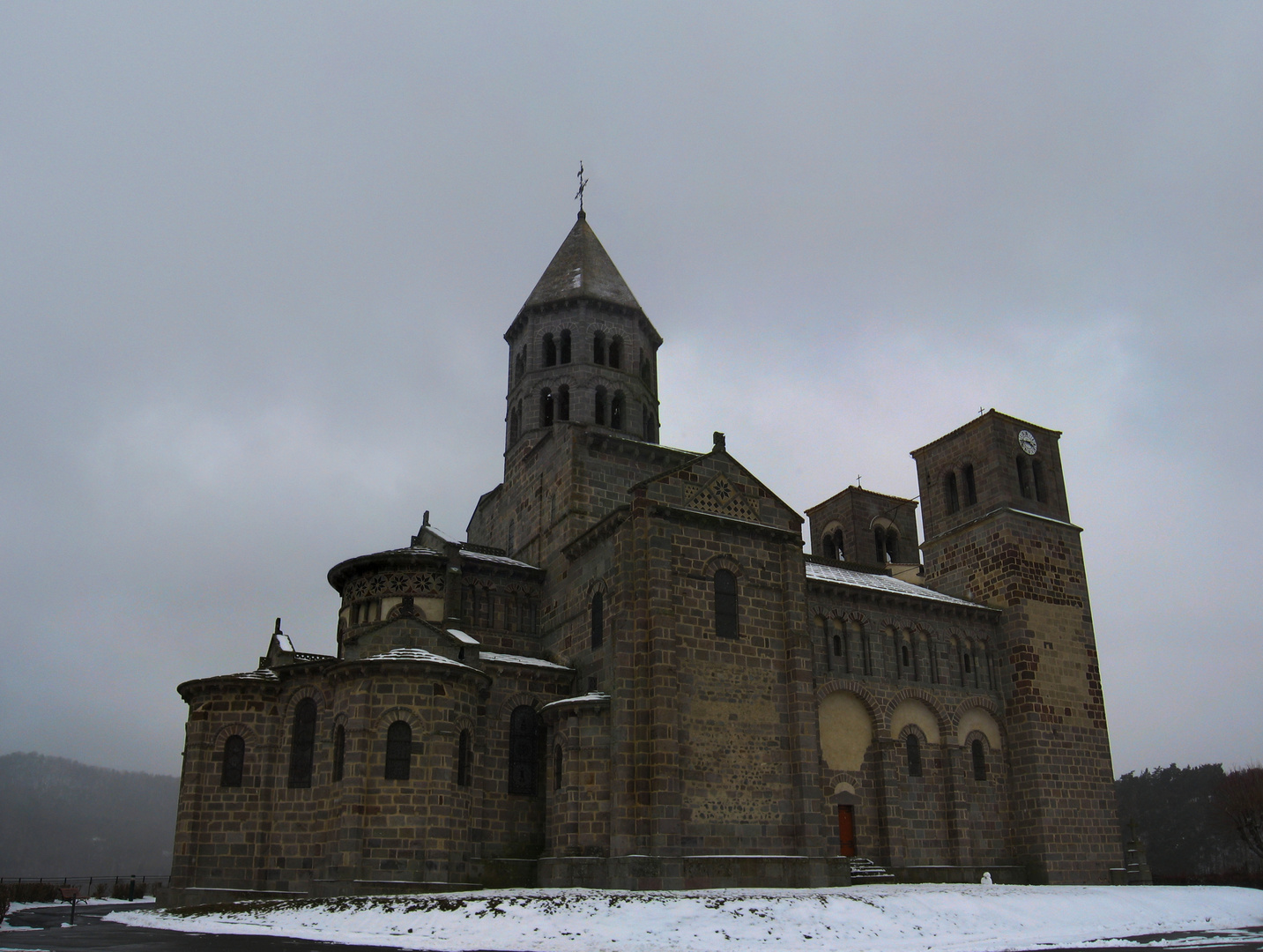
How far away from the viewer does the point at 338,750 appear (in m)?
27.9

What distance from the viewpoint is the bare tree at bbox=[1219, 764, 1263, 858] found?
56.5 meters

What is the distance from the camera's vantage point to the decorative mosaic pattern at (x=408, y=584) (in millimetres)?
32594

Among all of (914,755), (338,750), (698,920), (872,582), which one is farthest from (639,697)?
(872,582)

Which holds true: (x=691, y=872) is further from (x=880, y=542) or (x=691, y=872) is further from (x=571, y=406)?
(x=880, y=542)

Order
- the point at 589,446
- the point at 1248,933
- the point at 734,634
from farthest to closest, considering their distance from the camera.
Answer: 1. the point at 589,446
2. the point at 734,634
3. the point at 1248,933

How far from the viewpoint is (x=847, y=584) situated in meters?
34.8

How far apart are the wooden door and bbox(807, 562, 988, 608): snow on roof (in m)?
7.63

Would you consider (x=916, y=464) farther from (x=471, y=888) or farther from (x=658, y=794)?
(x=471, y=888)

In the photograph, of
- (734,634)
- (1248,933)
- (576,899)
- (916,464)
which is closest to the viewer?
(576,899)

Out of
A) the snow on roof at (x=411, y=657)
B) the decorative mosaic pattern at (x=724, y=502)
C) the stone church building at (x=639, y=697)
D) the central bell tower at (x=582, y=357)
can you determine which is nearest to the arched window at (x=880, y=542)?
the stone church building at (x=639, y=697)

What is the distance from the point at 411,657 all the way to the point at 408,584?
17.0 ft

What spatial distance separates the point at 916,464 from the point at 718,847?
78.5ft

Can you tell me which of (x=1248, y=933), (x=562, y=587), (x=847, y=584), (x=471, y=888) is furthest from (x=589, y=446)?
(x=1248, y=933)

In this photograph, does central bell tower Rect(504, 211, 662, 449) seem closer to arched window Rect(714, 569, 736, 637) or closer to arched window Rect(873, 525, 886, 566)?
arched window Rect(714, 569, 736, 637)
